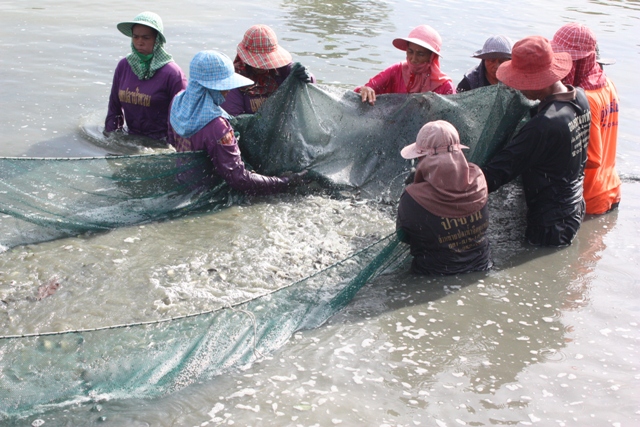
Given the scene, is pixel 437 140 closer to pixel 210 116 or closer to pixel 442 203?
pixel 442 203

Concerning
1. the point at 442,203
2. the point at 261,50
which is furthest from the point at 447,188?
the point at 261,50

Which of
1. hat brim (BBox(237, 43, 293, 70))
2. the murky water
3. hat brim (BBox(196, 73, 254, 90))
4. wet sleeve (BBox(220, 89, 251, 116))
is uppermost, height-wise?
hat brim (BBox(237, 43, 293, 70))

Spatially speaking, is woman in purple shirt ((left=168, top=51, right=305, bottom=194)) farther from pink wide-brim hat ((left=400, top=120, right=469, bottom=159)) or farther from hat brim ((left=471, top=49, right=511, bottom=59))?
hat brim ((left=471, top=49, right=511, bottom=59))

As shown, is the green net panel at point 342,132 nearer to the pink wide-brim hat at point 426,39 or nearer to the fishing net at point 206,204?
the fishing net at point 206,204

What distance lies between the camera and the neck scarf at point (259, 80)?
5.91 metres

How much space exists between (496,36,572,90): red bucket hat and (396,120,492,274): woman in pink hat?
0.80 m

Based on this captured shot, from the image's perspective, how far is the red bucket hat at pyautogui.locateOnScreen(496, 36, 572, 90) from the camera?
4.81 m

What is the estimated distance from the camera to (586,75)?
5473 millimetres

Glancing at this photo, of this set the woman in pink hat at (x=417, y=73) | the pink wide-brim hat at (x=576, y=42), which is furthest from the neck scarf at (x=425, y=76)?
the pink wide-brim hat at (x=576, y=42)

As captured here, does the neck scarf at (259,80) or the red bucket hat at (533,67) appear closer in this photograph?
the red bucket hat at (533,67)

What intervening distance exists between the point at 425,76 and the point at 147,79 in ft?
8.63

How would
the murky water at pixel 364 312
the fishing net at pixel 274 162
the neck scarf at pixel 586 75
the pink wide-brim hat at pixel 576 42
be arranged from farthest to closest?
the neck scarf at pixel 586 75 → the pink wide-brim hat at pixel 576 42 → the fishing net at pixel 274 162 → the murky water at pixel 364 312

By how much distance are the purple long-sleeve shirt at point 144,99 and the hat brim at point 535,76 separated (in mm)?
3032

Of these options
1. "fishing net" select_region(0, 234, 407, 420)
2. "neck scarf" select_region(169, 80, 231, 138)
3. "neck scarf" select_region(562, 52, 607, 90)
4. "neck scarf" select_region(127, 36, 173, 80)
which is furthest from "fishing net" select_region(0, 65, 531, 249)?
"fishing net" select_region(0, 234, 407, 420)
